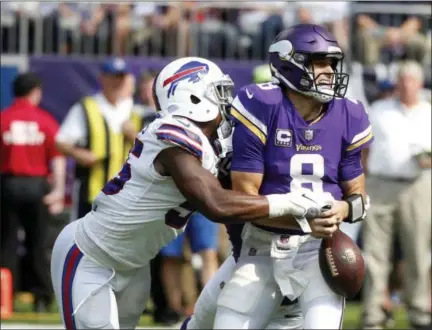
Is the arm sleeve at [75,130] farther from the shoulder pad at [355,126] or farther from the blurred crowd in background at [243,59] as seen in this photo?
the shoulder pad at [355,126]

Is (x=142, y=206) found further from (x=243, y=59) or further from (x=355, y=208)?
(x=243, y=59)

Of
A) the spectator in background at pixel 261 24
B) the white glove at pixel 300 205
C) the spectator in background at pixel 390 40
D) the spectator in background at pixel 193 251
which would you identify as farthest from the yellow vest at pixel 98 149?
the white glove at pixel 300 205

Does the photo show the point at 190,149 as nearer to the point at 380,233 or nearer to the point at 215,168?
the point at 215,168

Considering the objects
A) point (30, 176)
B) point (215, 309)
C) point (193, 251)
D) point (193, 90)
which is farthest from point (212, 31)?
point (193, 90)

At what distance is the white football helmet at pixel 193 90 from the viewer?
5004 mm

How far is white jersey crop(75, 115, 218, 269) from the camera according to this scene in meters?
4.93

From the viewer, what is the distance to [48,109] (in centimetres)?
999

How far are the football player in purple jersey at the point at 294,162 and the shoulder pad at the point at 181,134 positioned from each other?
9.1 inches

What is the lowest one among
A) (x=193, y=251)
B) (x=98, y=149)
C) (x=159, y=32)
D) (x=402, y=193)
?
(x=193, y=251)

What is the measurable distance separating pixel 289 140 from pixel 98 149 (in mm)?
3564

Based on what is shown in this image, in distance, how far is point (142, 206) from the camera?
5098 mm

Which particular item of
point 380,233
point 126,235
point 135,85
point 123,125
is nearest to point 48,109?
point 135,85

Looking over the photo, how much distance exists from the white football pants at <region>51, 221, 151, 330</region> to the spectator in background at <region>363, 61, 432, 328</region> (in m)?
3.18

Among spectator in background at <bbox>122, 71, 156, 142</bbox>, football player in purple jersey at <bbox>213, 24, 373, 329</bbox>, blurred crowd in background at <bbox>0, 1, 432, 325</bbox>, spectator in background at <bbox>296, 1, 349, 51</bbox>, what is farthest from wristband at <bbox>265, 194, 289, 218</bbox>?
spectator in background at <bbox>296, 1, 349, 51</bbox>
